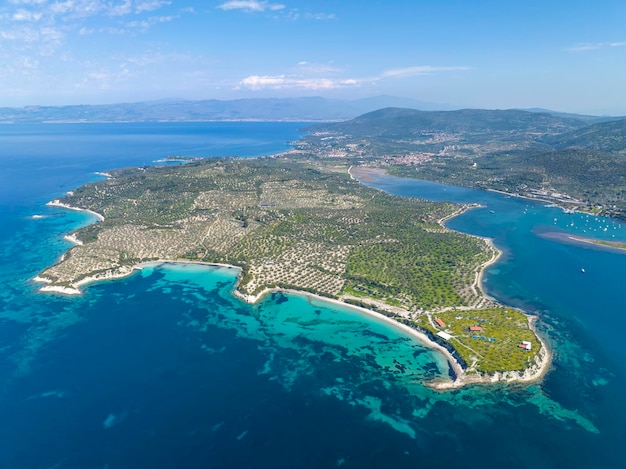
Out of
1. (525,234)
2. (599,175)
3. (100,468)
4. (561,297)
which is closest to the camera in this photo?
(100,468)

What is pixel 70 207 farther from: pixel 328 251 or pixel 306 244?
pixel 328 251

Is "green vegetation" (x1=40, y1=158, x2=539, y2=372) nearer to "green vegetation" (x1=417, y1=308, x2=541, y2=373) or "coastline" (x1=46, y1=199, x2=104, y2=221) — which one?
"green vegetation" (x1=417, y1=308, x2=541, y2=373)

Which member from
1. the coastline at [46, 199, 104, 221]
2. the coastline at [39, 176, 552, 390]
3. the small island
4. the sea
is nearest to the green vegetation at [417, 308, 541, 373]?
the small island

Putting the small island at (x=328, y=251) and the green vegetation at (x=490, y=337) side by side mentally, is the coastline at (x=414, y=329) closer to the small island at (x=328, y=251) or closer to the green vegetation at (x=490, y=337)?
the small island at (x=328, y=251)

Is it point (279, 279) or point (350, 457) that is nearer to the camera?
point (350, 457)

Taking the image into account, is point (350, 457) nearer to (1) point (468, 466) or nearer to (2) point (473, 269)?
(1) point (468, 466)

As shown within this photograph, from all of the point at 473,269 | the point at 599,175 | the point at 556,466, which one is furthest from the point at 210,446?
the point at 599,175
